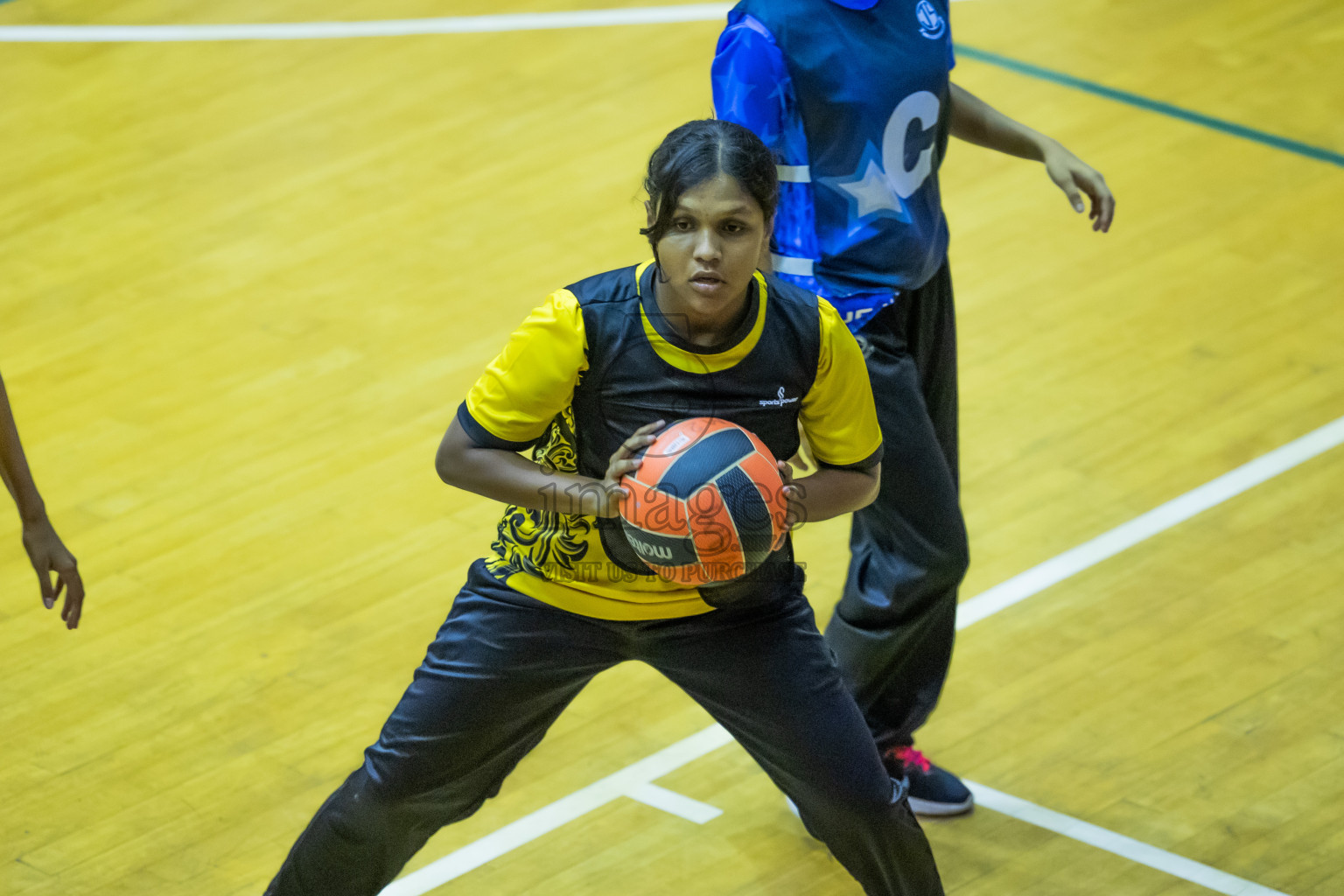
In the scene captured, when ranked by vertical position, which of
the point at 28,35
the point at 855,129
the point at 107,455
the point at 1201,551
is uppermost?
the point at 855,129

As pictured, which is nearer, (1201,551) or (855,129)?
(855,129)

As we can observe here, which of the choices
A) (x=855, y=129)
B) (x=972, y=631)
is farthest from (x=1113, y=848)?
(x=855, y=129)

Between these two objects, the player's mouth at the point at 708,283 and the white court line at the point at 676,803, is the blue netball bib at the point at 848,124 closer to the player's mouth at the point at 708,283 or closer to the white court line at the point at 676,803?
the player's mouth at the point at 708,283

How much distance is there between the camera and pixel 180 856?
11.8 feet

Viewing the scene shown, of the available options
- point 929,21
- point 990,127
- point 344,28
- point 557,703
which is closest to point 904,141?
point 929,21

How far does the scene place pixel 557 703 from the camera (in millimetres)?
2883

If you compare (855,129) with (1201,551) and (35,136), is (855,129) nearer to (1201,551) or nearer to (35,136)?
(1201,551)

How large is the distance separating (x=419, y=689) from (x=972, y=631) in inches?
77.4

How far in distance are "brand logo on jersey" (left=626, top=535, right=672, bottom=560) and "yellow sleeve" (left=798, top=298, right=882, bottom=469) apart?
392mm

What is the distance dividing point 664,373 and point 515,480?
11.5 inches

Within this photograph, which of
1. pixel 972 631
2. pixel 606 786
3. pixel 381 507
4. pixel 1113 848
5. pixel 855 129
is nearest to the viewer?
pixel 855 129

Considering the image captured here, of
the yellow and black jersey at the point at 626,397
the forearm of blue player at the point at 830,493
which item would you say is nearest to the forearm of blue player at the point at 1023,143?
the yellow and black jersey at the point at 626,397

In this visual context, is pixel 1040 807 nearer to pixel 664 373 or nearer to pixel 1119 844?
pixel 1119 844

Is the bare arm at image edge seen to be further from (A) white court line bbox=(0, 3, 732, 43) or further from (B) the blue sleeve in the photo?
(A) white court line bbox=(0, 3, 732, 43)
